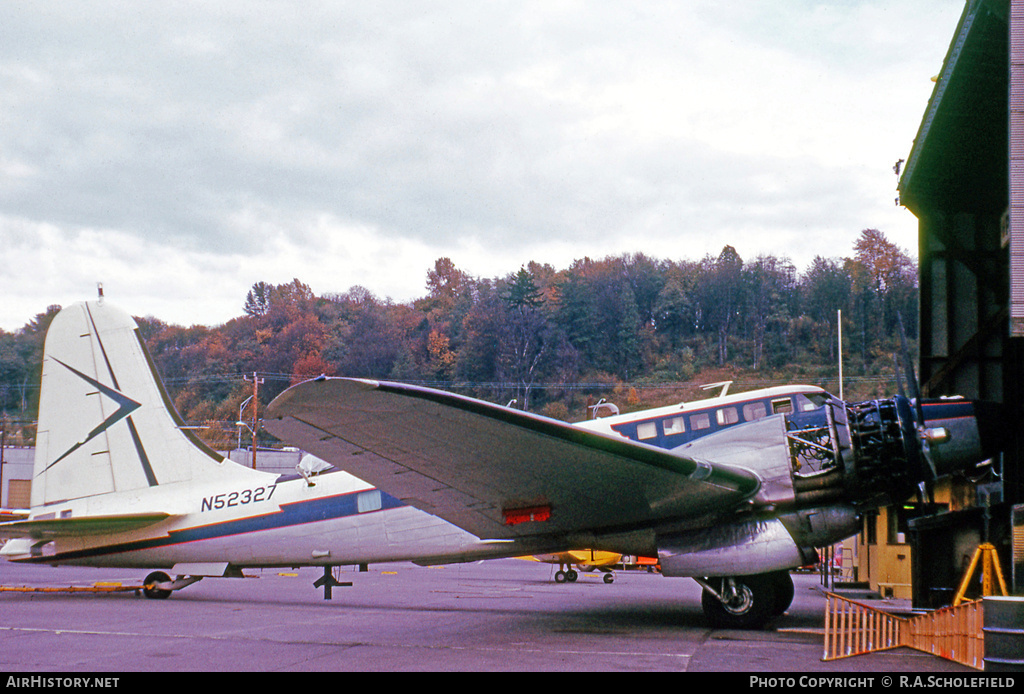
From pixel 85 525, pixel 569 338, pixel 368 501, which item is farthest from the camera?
pixel 569 338

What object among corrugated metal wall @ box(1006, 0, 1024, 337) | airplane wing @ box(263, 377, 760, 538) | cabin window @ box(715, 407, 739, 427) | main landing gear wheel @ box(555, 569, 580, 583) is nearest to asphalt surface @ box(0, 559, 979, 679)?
airplane wing @ box(263, 377, 760, 538)

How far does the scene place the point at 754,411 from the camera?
1228cm

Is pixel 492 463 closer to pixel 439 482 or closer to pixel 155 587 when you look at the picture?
pixel 439 482

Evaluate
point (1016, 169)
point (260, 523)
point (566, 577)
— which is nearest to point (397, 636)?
point (260, 523)

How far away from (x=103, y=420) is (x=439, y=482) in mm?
8659

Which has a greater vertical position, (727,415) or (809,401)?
(809,401)

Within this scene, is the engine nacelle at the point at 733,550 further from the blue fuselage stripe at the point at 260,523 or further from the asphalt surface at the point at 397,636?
the blue fuselage stripe at the point at 260,523

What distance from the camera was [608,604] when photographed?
1474 cm

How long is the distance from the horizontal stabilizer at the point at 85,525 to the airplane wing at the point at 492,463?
6452 millimetres

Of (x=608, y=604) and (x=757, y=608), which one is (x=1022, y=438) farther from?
(x=608, y=604)

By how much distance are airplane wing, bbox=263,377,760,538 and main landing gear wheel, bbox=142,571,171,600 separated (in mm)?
6781

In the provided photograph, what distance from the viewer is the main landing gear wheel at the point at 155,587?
14270mm

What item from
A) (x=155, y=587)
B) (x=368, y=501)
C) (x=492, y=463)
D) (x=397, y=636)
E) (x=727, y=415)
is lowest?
(x=155, y=587)
